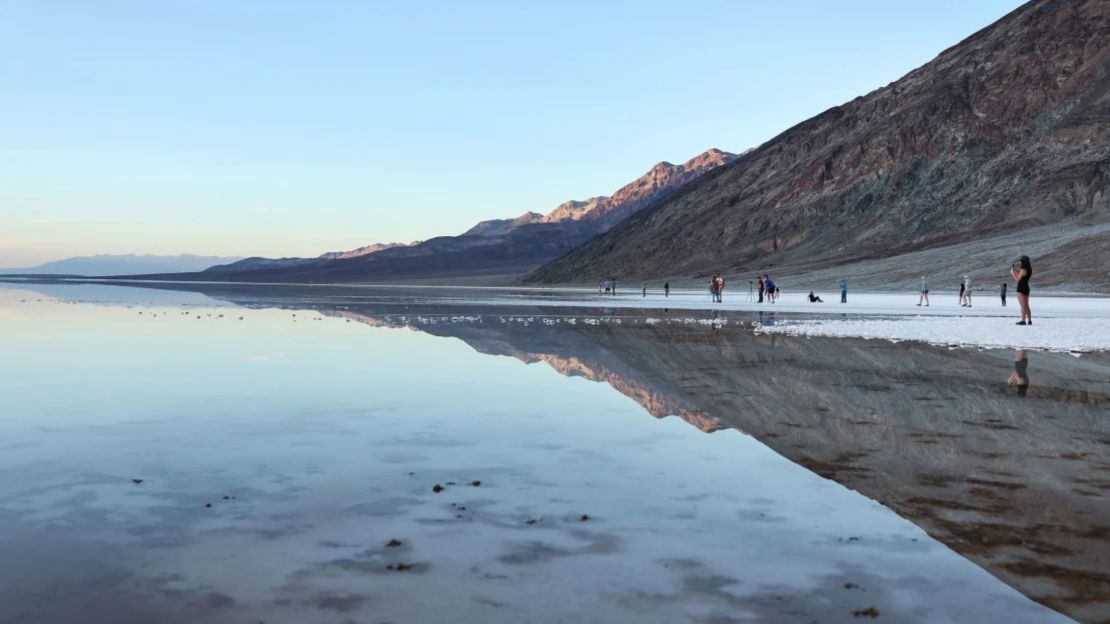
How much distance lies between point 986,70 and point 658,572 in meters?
155

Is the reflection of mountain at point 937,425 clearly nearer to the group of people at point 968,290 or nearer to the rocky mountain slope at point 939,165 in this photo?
the group of people at point 968,290

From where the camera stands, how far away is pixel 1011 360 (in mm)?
19484

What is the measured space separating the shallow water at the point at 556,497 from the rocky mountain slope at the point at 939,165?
102555 mm

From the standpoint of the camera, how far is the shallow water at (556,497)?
218 inches

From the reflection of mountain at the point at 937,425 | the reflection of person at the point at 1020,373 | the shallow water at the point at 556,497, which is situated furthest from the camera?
the reflection of person at the point at 1020,373

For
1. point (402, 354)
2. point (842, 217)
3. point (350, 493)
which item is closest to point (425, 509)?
point (350, 493)

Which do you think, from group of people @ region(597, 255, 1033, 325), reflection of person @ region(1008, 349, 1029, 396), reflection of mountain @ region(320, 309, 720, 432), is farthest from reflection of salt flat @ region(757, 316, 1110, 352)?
reflection of mountain @ region(320, 309, 720, 432)

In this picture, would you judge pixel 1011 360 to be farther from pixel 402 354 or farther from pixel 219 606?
pixel 219 606

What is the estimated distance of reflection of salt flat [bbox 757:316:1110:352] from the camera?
2398cm

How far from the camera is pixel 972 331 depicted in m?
29.3

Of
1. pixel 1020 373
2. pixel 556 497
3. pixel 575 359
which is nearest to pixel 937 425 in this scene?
pixel 556 497

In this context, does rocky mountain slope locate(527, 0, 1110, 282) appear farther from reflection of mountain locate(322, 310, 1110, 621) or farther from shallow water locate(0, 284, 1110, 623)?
shallow water locate(0, 284, 1110, 623)

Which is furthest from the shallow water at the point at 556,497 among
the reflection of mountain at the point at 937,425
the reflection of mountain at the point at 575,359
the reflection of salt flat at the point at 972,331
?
the reflection of salt flat at the point at 972,331

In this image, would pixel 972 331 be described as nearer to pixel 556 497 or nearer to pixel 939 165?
pixel 556 497
